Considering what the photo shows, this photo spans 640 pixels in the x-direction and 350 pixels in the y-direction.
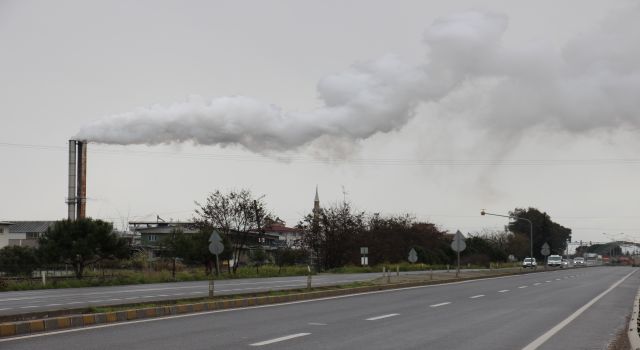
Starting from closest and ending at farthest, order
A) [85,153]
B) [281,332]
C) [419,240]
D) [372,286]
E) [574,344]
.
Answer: [574,344] → [281,332] → [372,286] → [85,153] → [419,240]

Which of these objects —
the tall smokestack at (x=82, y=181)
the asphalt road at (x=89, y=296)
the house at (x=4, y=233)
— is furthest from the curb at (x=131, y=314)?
the house at (x=4, y=233)

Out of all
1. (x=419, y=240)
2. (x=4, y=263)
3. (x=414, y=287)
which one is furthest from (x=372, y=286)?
(x=419, y=240)

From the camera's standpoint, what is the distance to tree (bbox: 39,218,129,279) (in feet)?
126

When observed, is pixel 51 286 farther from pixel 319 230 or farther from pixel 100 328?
pixel 319 230

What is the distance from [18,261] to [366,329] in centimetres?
3813

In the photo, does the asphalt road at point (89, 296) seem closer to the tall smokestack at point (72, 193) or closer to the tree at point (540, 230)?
the tall smokestack at point (72, 193)

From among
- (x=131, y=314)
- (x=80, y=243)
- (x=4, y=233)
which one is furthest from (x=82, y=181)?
(x=4, y=233)

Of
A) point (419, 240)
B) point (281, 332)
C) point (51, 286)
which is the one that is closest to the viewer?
point (281, 332)

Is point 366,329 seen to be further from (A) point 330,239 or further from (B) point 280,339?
(A) point 330,239

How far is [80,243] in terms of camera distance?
125 ft

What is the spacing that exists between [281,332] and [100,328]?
3522 mm

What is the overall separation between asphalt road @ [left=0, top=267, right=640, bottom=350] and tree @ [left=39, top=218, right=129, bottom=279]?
22068 millimetres

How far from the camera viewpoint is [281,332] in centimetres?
1244

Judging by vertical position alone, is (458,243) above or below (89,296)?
above
